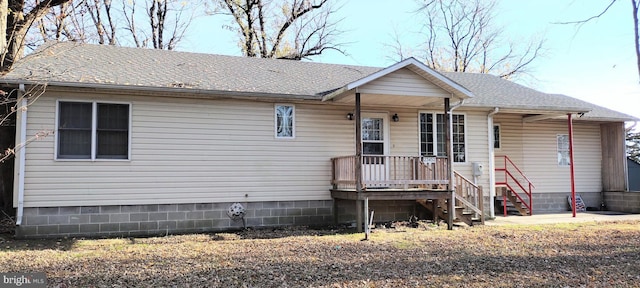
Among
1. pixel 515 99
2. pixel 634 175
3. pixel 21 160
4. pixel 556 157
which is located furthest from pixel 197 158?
pixel 634 175

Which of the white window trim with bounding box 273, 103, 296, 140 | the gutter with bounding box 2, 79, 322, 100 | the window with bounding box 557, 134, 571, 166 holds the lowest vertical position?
the window with bounding box 557, 134, 571, 166

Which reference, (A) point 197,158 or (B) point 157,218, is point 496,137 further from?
(B) point 157,218

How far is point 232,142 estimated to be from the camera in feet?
36.8

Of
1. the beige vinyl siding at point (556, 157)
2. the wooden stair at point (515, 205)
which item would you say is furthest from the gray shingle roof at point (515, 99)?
the wooden stair at point (515, 205)

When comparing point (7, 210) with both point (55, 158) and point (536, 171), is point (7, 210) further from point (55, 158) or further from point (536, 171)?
point (536, 171)

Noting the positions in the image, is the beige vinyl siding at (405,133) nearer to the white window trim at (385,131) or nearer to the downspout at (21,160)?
the white window trim at (385,131)

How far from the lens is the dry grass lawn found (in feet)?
20.0

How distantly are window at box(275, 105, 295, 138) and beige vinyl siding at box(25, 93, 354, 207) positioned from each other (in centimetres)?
15

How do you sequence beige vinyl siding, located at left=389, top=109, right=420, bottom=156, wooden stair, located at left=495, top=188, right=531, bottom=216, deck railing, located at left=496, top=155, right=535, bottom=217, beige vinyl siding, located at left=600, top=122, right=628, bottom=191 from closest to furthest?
1. beige vinyl siding, located at left=389, top=109, right=420, bottom=156
2. wooden stair, located at left=495, top=188, right=531, bottom=216
3. deck railing, located at left=496, top=155, right=535, bottom=217
4. beige vinyl siding, located at left=600, top=122, right=628, bottom=191

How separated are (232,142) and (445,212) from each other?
5.69 metres

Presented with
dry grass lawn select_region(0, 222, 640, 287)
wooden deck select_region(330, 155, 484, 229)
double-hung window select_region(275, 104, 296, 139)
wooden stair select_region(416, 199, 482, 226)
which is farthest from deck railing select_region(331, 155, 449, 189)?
double-hung window select_region(275, 104, 296, 139)

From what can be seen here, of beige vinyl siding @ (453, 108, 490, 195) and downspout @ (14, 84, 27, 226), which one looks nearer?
downspout @ (14, 84, 27, 226)

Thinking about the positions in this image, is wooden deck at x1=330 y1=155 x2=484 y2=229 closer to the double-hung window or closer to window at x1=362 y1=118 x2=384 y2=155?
window at x1=362 y1=118 x2=384 y2=155

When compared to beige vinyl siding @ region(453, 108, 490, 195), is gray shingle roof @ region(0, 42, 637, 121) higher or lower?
higher
